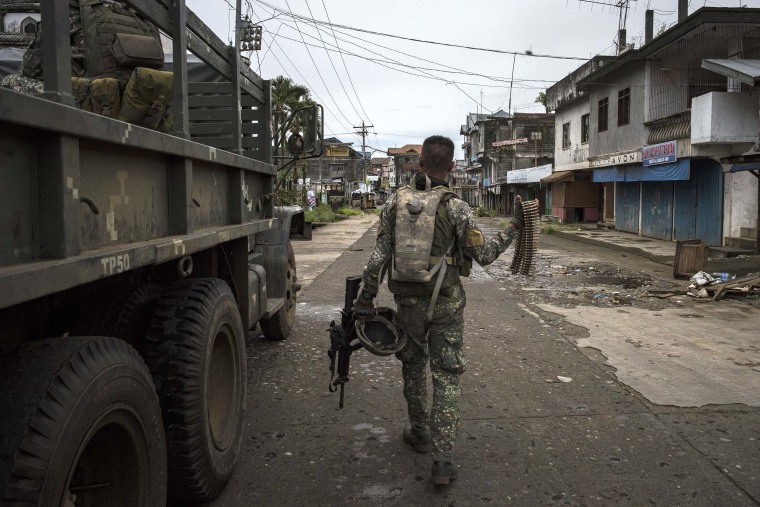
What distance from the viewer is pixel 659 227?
20.5 meters

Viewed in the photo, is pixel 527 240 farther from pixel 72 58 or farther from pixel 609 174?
pixel 609 174

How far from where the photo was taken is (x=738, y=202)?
15.8 m

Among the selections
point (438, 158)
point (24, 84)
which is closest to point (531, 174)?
point (438, 158)

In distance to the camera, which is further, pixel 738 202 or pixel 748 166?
pixel 738 202

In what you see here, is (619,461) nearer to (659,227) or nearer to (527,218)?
(527,218)

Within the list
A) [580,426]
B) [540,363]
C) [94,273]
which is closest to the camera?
[94,273]

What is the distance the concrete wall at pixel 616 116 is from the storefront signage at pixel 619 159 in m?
0.26

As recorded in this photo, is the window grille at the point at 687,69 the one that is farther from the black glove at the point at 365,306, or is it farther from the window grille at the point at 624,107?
the black glove at the point at 365,306

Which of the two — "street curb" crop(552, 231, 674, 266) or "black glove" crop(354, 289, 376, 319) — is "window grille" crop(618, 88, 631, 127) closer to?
→ "street curb" crop(552, 231, 674, 266)

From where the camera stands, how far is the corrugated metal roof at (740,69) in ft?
38.5

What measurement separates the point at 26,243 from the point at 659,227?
21.4m

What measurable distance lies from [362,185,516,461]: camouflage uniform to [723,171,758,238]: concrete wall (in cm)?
1453

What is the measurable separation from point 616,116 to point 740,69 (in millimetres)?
10704

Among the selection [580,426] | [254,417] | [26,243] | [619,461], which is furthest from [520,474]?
[26,243]
